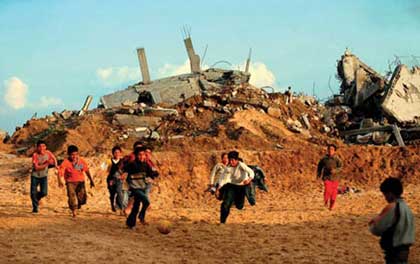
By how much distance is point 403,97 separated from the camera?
30.4 metres

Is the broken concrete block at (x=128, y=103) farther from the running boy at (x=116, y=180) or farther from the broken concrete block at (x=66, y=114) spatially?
the running boy at (x=116, y=180)

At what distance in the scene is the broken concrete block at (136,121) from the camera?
28781 mm

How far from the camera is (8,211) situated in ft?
53.4

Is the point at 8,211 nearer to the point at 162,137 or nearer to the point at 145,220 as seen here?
the point at 145,220

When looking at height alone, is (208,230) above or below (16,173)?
below

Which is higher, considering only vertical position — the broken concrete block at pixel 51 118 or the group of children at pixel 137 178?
the broken concrete block at pixel 51 118

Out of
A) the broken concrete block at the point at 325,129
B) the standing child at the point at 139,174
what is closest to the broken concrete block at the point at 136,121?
the broken concrete block at the point at 325,129

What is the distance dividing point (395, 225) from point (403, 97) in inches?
931

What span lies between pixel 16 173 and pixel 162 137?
6.48m

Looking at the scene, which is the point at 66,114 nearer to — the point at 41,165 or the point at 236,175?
the point at 41,165

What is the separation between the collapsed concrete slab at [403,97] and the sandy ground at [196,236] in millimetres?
10964

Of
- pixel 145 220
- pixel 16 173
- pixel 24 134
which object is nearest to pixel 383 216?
pixel 145 220

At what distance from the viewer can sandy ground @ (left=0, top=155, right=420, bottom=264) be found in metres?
11.4

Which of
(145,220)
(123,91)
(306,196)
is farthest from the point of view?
(123,91)
